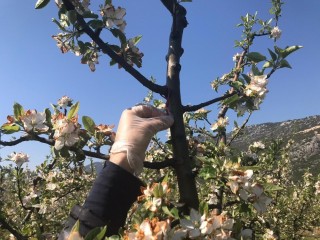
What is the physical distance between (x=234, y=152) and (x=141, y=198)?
1439 millimetres

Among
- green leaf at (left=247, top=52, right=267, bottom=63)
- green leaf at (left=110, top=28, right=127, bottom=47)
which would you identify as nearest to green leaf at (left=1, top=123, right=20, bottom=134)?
green leaf at (left=110, top=28, right=127, bottom=47)

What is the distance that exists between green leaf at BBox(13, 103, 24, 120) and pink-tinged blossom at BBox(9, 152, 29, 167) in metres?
4.25

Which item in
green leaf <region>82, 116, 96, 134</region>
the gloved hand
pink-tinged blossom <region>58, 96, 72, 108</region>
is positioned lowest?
the gloved hand

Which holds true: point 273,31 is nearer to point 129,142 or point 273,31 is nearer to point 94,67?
point 94,67

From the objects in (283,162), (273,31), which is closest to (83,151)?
(273,31)

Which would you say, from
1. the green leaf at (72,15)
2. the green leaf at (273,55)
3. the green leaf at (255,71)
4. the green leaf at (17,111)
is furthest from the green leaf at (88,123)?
the green leaf at (273,55)

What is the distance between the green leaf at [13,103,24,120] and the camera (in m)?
1.98

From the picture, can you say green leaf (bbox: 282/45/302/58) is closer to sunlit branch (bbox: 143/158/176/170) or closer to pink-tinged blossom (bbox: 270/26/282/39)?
sunlit branch (bbox: 143/158/176/170)

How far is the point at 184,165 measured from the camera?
6.00 feet

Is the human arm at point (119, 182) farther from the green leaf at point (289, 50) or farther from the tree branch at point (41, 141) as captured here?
the green leaf at point (289, 50)

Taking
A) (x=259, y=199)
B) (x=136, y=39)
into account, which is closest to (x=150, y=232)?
(x=259, y=199)

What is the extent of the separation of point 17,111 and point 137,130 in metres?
0.73

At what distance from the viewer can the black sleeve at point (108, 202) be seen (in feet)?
4.78

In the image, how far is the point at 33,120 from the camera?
1.91 metres
